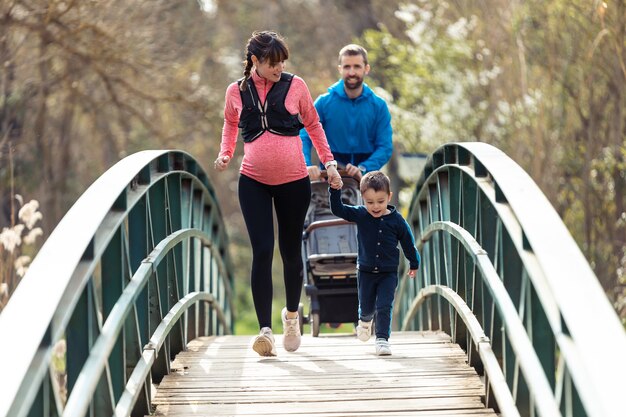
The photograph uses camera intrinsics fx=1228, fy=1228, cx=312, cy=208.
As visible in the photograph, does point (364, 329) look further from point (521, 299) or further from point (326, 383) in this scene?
point (521, 299)

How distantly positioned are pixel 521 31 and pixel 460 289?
24.3 feet

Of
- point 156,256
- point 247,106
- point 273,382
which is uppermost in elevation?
point 247,106

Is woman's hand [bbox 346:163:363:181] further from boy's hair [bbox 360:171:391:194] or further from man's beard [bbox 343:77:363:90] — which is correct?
boy's hair [bbox 360:171:391:194]

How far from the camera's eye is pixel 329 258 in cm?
796

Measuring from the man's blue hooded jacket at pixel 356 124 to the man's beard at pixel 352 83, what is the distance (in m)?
0.07

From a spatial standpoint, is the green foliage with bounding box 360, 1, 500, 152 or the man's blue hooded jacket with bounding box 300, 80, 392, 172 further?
the green foliage with bounding box 360, 1, 500, 152

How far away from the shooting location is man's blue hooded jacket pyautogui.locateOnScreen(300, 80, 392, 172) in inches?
300

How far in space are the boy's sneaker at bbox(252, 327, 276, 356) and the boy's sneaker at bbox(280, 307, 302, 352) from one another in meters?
0.30

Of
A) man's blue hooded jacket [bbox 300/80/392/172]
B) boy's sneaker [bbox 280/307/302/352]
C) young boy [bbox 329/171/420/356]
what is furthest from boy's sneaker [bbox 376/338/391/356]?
man's blue hooded jacket [bbox 300/80/392/172]

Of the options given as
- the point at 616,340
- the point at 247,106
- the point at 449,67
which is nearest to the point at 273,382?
the point at 247,106

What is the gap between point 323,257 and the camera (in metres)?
7.93

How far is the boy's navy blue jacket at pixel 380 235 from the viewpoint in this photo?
6.47m

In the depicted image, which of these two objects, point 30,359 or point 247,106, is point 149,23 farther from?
point 30,359

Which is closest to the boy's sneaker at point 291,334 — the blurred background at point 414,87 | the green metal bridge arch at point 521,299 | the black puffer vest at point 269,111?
the green metal bridge arch at point 521,299
